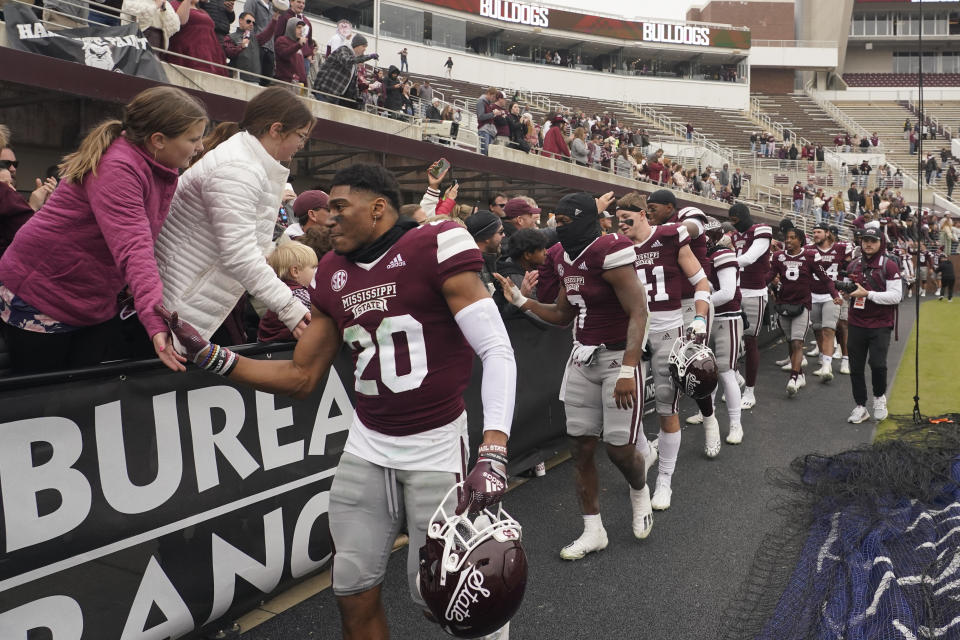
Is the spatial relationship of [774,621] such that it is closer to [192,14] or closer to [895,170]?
[192,14]

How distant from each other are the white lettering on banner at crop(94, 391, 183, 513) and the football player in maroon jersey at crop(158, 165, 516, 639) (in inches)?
24.3

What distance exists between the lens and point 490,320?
8.73ft

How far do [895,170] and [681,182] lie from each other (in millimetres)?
27273

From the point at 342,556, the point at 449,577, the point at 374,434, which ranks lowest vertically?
the point at 342,556

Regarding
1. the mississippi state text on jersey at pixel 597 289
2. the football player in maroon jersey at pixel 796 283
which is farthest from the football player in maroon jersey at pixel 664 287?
the football player in maroon jersey at pixel 796 283

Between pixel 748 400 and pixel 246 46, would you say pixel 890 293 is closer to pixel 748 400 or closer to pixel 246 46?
pixel 748 400

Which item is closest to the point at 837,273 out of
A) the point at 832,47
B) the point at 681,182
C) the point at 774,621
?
the point at 774,621

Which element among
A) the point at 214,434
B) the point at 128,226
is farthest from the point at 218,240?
the point at 214,434

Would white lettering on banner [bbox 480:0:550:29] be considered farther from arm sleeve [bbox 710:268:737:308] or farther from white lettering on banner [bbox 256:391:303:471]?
white lettering on banner [bbox 256:391:303:471]

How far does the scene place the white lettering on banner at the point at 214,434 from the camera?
3.43 metres

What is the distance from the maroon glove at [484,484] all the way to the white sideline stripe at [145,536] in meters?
1.63

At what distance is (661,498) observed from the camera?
18.4 feet

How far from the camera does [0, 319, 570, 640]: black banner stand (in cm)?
282

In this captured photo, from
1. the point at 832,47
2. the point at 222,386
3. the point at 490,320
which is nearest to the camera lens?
the point at 490,320
